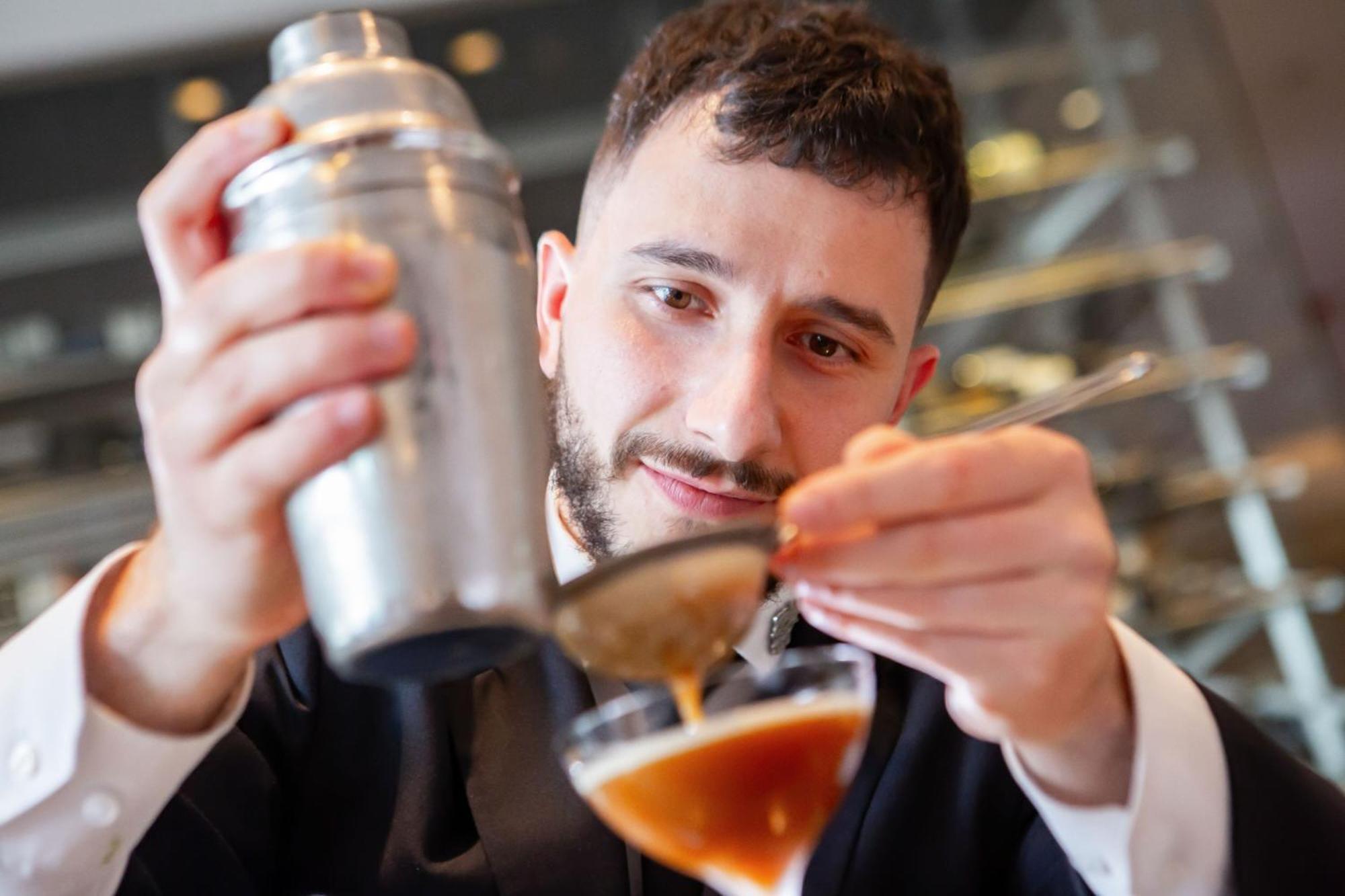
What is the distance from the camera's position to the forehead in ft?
4.53

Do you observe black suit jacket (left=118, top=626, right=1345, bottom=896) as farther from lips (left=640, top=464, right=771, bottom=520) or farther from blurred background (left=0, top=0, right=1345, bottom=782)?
blurred background (left=0, top=0, right=1345, bottom=782)

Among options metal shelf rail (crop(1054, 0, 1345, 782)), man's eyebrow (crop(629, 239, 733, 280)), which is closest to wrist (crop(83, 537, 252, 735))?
man's eyebrow (crop(629, 239, 733, 280))

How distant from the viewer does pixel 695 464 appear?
1.32 meters

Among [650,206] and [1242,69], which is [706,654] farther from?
[1242,69]

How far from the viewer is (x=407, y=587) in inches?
24.1

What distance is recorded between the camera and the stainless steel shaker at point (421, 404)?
621mm

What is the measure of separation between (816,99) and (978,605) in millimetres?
834

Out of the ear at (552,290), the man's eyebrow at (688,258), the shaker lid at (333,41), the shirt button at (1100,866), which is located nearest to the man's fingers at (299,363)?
the shaker lid at (333,41)

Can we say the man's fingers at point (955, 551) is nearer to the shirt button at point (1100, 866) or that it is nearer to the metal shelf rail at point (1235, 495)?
the shirt button at point (1100, 866)

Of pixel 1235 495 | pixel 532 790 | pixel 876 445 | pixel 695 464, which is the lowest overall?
pixel 1235 495

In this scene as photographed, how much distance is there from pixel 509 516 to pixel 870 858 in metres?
0.82

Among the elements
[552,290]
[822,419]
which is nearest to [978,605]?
[822,419]

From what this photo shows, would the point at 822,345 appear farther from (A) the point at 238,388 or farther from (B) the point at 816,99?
(A) the point at 238,388

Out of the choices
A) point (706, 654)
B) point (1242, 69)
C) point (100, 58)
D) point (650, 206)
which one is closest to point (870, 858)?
point (706, 654)
